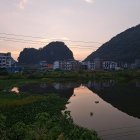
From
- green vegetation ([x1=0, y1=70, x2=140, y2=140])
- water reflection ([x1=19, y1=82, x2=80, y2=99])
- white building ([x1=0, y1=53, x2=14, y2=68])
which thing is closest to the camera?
green vegetation ([x1=0, y1=70, x2=140, y2=140])

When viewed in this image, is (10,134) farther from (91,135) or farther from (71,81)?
(71,81)

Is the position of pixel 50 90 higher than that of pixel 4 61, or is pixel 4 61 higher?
pixel 4 61

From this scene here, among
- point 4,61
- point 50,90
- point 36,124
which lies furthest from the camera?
point 4,61

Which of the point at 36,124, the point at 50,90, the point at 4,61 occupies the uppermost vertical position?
the point at 4,61

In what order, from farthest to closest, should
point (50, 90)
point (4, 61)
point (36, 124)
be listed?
point (4, 61)
point (50, 90)
point (36, 124)

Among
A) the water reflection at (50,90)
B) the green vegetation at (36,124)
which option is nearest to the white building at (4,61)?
the water reflection at (50,90)

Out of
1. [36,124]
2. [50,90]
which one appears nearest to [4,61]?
[50,90]

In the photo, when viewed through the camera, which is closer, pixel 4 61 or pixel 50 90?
pixel 50 90

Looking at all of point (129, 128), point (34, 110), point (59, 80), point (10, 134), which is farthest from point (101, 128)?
point (59, 80)

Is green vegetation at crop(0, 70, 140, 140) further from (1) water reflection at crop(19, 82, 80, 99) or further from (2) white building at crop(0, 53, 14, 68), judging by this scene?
(2) white building at crop(0, 53, 14, 68)

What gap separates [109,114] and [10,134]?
21.0 meters

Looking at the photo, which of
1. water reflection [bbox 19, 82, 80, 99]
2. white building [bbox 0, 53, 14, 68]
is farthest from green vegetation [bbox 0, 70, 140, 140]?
white building [bbox 0, 53, 14, 68]

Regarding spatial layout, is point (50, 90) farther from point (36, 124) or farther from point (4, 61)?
point (4, 61)

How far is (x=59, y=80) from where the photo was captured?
3802 inches
